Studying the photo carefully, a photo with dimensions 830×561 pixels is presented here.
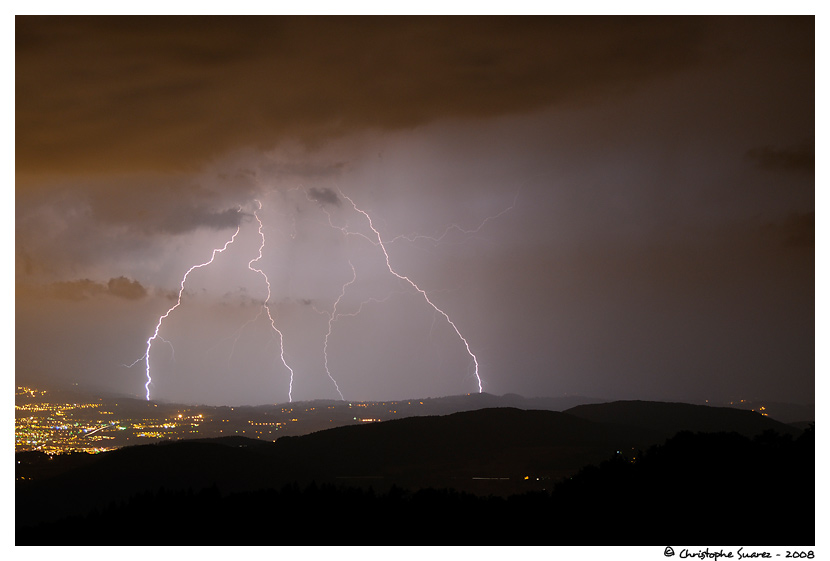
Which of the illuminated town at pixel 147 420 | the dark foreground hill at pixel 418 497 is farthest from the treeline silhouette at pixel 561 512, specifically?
the illuminated town at pixel 147 420

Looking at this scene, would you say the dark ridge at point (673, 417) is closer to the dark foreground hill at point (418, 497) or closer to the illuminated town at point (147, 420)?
the dark foreground hill at point (418, 497)

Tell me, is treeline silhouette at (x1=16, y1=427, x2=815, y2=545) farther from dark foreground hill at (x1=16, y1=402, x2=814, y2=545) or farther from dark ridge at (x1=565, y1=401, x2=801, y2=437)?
dark ridge at (x1=565, y1=401, x2=801, y2=437)

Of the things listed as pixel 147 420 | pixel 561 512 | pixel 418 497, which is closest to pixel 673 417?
pixel 418 497

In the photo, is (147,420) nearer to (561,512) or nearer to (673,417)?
(673,417)

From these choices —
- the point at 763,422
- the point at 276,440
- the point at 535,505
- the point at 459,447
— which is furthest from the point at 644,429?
the point at 535,505

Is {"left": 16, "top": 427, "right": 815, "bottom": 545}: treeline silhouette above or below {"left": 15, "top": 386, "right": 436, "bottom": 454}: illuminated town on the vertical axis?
above

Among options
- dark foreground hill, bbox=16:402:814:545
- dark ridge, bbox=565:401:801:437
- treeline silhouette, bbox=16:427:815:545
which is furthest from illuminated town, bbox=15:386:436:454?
treeline silhouette, bbox=16:427:815:545
